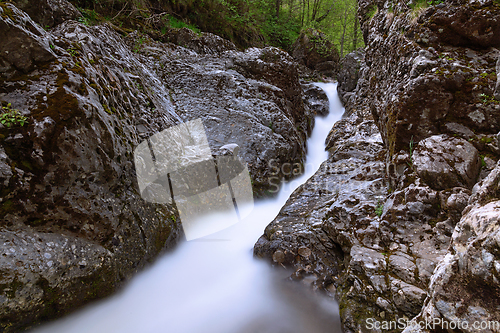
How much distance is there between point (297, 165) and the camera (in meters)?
7.14

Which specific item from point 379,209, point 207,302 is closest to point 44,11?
point 207,302

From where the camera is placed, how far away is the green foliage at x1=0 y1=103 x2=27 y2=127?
8.41ft

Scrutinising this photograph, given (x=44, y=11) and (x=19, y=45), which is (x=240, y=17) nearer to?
(x=44, y=11)

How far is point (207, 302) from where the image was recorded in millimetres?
3477

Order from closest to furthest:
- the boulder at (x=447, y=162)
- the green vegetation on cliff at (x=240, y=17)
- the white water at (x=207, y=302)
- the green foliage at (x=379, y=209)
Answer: the boulder at (x=447, y=162) < the white water at (x=207, y=302) < the green foliage at (x=379, y=209) < the green vegetation on cliff at (x=240, y=17)

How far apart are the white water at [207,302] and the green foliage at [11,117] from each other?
7.45 feet

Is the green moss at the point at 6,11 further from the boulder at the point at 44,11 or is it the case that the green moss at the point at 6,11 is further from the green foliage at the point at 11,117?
the boulder at the point at 44,11

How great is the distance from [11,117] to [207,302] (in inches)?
132

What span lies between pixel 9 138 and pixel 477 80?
5.65 metres

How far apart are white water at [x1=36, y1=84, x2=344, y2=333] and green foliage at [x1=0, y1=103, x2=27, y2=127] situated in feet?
7.45

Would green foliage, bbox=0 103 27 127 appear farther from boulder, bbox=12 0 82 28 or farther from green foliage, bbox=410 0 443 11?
green foliage, bbox=410 0 443 11

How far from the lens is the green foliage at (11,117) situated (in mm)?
2564

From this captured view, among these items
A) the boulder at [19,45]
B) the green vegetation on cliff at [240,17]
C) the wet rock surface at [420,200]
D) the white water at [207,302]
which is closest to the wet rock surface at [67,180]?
the boulder at [19,45]

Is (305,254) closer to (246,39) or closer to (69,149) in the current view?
(69,149)
